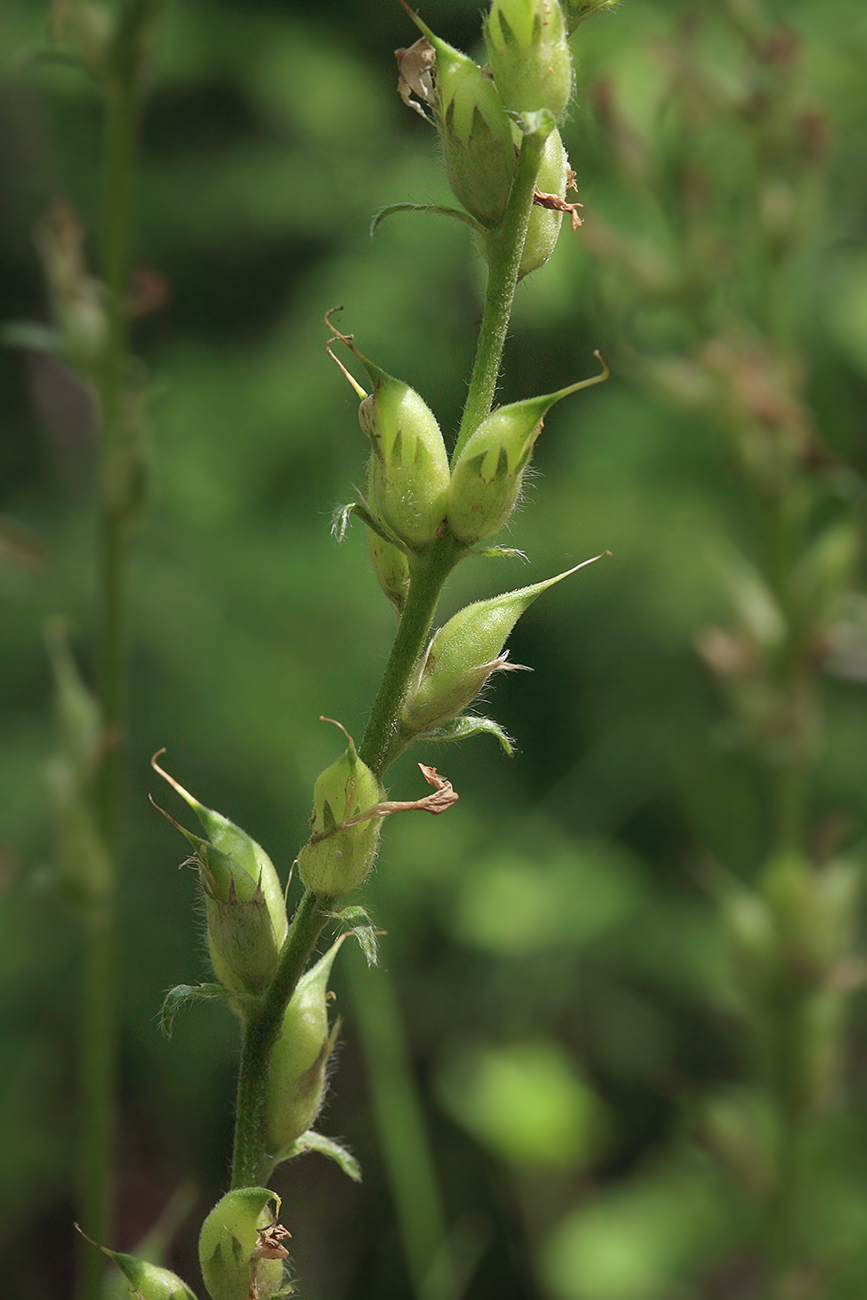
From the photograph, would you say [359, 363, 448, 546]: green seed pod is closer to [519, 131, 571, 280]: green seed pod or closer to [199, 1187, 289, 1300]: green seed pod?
[519, 131, 571, 280]: green seed pod

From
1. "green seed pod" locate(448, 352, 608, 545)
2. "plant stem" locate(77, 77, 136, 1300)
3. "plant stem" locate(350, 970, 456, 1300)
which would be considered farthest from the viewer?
"plant stem" locate(350, 970, 456, 1300)

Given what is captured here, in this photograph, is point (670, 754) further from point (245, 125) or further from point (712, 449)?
point (245, 125)

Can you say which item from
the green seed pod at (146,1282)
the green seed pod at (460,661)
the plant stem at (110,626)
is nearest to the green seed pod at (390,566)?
the green seed pod at (460,661)

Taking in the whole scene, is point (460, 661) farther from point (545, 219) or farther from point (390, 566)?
point (545, 219)

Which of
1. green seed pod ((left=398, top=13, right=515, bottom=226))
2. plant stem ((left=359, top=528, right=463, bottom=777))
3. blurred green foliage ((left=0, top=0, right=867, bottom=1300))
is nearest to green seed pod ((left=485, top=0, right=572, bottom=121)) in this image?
green seed pod ((left=398, top=13, right=515, bottom=226))

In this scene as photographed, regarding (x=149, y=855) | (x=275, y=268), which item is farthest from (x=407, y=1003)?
(x=275, y=268)
